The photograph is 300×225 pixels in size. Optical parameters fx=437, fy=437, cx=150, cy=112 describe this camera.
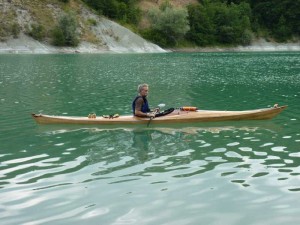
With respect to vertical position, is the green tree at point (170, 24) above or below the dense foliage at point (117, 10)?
below

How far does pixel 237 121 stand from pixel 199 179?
8.01 metres

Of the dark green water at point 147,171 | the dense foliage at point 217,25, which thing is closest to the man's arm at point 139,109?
the dark green water at point 147,171

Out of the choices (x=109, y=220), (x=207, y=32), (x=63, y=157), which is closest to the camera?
(x=109, y=220)

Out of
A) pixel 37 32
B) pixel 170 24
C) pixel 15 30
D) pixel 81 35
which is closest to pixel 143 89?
pixel 15 30

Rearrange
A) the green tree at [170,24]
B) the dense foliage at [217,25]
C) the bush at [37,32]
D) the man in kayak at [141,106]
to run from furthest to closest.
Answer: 1. the dense foliage at [217,25]
2. the green tree at [170,24]
3. the bush at [37,32]
4. the man in kayak at [141,106]

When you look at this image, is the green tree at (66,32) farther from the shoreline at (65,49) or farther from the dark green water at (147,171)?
the dark green water at (147,171)

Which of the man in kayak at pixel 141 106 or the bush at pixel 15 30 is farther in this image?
the bush at pixel 15 30

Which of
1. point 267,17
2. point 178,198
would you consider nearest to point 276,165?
point 178,198

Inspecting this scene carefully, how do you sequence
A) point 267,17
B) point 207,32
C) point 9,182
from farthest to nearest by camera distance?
1. point 267,17
2. point 207,32
3. point 9,182

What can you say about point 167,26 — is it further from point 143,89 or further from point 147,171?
point 147,171

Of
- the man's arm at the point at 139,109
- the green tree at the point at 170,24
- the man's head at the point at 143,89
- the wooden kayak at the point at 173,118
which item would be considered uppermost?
the green tree at the point at 170,24

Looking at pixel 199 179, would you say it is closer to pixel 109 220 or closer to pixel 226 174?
pixel 226 174

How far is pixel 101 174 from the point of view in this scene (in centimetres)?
1176

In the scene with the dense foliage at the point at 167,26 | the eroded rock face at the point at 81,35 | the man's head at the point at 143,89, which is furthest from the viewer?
the dense foliage at the point at 167,26
